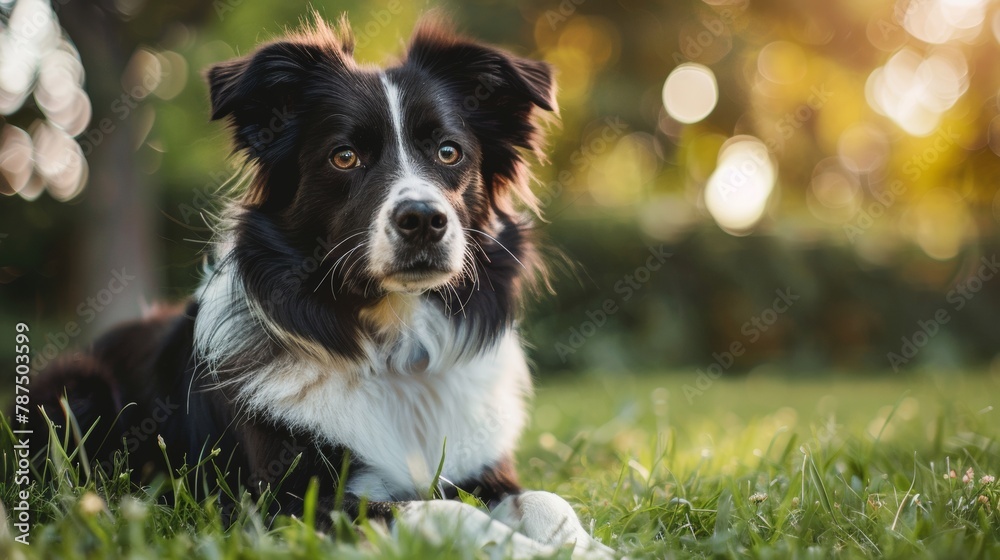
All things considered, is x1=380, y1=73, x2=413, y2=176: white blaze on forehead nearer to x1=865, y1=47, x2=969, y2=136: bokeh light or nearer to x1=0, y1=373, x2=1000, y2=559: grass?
x1=0, y1=373, x2=1000, y2=559: grass

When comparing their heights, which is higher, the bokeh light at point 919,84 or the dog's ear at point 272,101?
the bokeh light at point 919,84

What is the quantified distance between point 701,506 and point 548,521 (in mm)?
739

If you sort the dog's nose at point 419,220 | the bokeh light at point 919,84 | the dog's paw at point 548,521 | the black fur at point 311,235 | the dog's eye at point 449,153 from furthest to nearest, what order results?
1. the bokeh light at point 919,84
2. the dog's eye at point 449,153
3. the black fur at point 311,235
4. the dog's nose at point 419,220
5. the dog's paw at point 548,521

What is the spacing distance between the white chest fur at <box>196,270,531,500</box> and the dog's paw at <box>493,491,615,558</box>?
0.28m

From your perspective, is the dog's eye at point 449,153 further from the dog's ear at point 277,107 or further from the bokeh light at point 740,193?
the bokeh light at point 740,193

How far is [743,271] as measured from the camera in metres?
11.5

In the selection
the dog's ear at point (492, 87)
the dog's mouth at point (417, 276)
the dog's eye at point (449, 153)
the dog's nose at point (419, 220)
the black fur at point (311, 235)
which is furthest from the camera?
the dog's ear at point (492, 87)

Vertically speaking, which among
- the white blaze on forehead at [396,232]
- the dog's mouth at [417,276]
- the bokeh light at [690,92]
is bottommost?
the dog's mouth at [417,276]

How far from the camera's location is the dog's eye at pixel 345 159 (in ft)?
11.1

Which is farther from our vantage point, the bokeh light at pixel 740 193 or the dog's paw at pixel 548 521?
the bokeh light at pixel 740 193

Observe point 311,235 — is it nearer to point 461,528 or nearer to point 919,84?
point 461,528

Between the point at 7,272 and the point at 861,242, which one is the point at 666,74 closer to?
the point at 861,242

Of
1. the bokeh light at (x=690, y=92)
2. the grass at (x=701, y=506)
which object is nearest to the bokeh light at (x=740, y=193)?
the bokeh light at (x=690, y=92)

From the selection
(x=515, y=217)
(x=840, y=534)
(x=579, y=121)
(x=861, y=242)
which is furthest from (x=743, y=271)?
(x=840, y=534)
